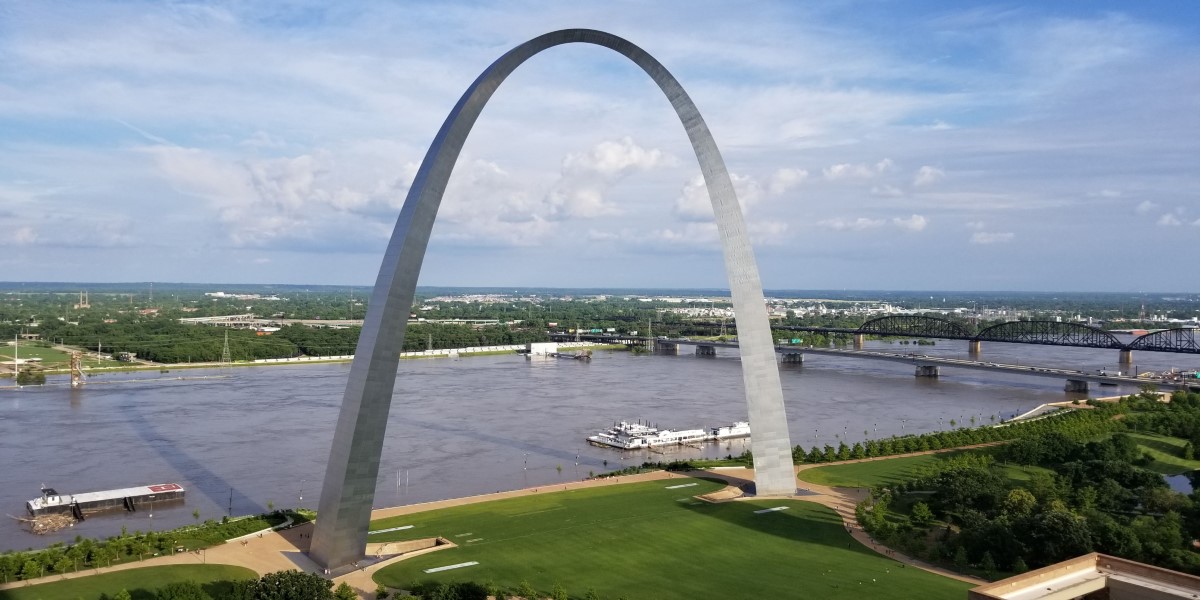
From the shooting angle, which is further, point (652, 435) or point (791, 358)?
point (791, 358)

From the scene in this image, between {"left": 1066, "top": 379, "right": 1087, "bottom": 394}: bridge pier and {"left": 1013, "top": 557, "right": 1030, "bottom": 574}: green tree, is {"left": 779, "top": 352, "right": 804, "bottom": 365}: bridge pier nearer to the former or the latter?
{"left": 1066, "top": 379, "right": 1087, "bottom": 394}: bridge pier

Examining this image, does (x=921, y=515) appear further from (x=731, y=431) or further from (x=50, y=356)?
(x=50, y=356)

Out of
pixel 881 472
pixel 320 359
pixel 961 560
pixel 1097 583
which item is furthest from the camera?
pixel 320 359

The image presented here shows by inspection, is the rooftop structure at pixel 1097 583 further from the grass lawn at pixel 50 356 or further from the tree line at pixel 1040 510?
the grass lawn at pixel 50 356

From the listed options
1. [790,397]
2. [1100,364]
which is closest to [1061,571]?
[790,397]

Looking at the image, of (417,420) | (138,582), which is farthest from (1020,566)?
(417,420)

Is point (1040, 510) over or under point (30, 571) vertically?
over

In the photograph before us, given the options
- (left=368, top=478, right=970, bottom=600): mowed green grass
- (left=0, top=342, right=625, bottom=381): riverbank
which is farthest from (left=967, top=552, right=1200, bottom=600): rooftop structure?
(left=0, top=342, right=625, bottom=381): riverbank

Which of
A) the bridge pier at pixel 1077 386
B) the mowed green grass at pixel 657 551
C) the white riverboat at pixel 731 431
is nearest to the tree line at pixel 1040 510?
the mowed green grass at pixel 657 551
